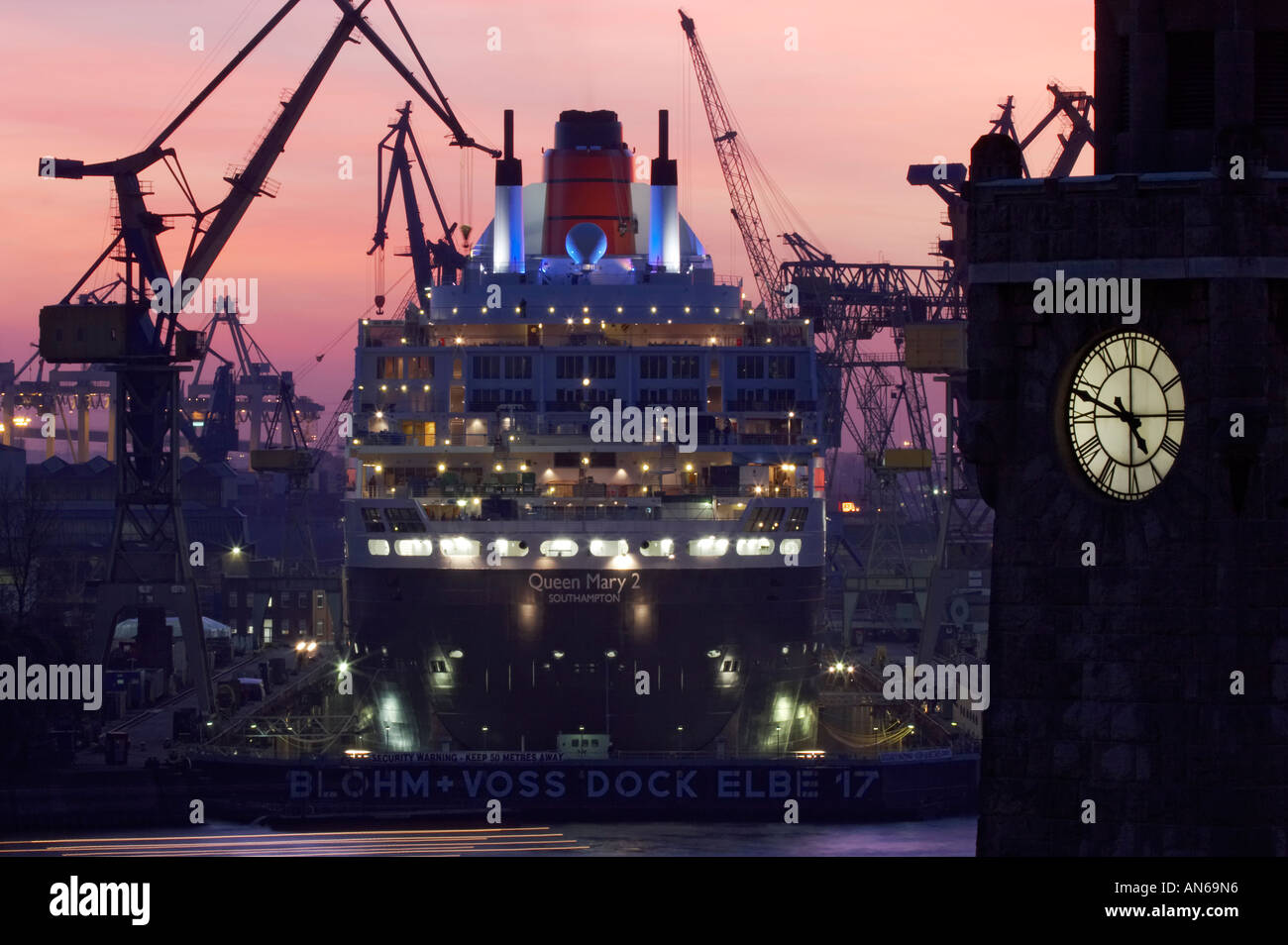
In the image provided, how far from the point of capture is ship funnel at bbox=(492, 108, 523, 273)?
91.8 m

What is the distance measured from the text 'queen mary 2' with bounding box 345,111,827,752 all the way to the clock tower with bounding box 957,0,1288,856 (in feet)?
169

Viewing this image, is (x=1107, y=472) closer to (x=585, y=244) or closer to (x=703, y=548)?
(x=703, y=548)

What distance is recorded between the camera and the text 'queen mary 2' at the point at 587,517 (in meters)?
74.2

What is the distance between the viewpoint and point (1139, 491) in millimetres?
22312

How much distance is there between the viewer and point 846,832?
7425 cm

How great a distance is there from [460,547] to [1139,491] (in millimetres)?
54448

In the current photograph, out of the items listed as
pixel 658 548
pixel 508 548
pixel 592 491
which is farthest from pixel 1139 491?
pixel 592 491

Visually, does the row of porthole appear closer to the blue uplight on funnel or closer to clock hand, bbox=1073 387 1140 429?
the blue uplight on funnel

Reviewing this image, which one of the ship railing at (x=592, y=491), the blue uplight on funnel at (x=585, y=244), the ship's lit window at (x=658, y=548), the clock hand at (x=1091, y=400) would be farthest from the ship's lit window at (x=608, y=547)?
the clock hand at (x=1091, y=400)

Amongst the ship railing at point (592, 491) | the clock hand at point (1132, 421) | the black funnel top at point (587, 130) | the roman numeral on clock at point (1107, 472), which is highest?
the black funnel top at point (587, 130)

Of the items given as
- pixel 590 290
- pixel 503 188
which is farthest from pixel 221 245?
pixel 590 290

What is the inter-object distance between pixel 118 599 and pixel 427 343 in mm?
19082

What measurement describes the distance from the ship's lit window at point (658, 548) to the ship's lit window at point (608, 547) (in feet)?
1.80

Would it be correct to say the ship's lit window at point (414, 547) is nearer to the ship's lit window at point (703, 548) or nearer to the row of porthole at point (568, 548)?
the row of porthole at point (568, 548)
